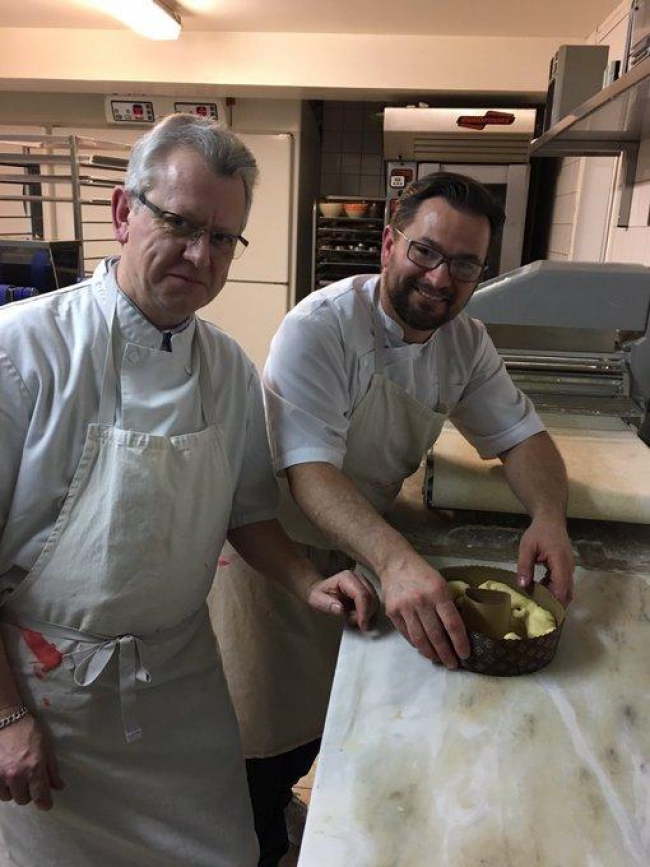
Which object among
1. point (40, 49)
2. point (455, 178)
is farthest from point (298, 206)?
point (455, 178)

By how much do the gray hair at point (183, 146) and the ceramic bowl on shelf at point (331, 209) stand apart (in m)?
2.77

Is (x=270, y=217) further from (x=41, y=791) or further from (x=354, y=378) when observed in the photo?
(x=41, y=791)

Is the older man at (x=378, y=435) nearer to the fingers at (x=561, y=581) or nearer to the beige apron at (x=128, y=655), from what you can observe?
the fingers at (x=561, y=581)

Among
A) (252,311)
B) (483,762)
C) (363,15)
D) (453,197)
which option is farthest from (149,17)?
(483,762)

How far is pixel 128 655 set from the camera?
990 mm

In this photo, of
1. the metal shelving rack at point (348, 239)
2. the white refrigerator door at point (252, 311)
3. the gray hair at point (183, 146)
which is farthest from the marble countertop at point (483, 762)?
the white refrigerator door at point (252, 311)

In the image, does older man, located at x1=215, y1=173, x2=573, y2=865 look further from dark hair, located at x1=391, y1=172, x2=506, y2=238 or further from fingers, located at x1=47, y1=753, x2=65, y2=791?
→ fingers, located at x1=47, y1=753, x2=65, y2=791

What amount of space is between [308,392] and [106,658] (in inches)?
20.0

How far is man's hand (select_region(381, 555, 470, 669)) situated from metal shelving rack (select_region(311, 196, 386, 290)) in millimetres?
2986

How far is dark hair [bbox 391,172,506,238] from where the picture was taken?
1.13 meters

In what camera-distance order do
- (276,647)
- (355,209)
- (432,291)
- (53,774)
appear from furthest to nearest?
(355,209)
(276,647)
(432,291)
(53,774)

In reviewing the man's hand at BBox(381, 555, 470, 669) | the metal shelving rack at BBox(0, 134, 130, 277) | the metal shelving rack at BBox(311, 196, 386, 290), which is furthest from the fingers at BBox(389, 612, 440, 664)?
the metal shelving rack at BBox(311, 196, 386, 290)

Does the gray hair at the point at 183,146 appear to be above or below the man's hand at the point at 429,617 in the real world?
above

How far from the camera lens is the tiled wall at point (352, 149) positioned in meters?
4.28
